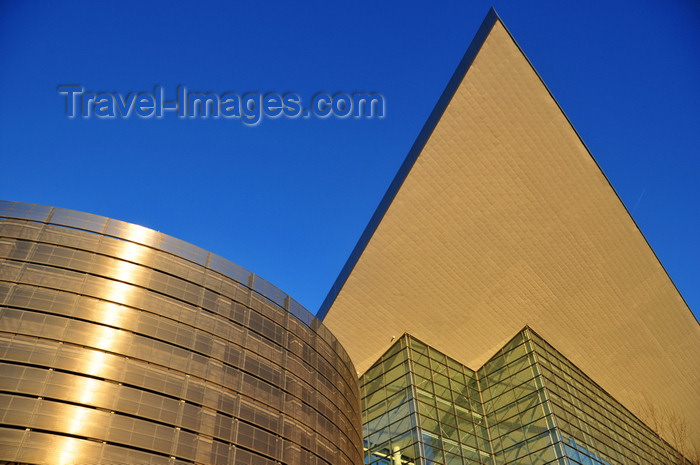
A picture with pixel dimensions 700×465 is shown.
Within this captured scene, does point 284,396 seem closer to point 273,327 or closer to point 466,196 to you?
point 273,327

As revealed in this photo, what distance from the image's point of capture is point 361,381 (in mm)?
32844

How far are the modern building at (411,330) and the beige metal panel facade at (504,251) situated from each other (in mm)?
111

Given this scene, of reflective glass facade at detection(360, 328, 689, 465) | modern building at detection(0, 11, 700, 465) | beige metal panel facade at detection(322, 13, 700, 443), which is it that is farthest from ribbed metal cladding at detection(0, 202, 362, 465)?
beige metal panel facade at detection(322, 13, 700, 443)

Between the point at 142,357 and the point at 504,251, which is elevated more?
the point at 504,251

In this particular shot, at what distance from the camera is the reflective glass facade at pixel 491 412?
27578 millimetres

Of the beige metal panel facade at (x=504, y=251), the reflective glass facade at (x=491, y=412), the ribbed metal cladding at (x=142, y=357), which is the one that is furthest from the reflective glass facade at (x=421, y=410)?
the ribbed metal cladding at (x=142, y=357)

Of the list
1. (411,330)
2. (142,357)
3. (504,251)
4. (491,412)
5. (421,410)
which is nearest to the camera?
(142,357)

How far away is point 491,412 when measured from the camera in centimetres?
3192

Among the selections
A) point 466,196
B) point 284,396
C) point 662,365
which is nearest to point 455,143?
point 466,196

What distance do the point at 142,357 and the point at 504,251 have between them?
21.3m

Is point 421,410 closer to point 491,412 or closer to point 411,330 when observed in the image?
point 411,330

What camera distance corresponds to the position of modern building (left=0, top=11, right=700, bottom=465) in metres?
16.2

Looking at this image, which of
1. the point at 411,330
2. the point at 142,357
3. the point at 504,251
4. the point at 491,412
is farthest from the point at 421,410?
the point at 142,357

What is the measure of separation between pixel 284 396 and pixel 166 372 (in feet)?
16.4
